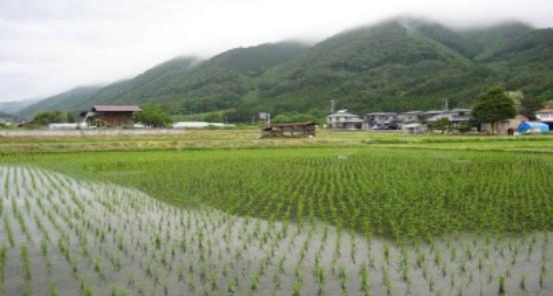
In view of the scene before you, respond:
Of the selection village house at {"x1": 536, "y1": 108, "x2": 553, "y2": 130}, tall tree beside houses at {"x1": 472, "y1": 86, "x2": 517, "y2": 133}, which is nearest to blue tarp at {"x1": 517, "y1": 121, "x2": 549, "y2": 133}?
village house at {"x1": 536, "y1": 108, "x2": 553, "y2": 130}

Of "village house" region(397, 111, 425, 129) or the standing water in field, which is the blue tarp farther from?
the standing water in field

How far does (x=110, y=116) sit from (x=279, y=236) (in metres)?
55.1

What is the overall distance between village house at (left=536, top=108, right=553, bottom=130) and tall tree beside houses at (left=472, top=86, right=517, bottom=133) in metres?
13.8

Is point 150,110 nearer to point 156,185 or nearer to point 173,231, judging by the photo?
point 156,185

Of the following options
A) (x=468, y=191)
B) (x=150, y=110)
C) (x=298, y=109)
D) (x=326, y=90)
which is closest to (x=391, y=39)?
(x=326, y=90)

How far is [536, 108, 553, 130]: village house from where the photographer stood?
56.9 meters

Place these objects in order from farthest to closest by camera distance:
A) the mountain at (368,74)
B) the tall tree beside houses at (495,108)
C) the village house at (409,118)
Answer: the mountain at (368,74) < the village house at (409,118) < the tall tree beside houses at (495,108)

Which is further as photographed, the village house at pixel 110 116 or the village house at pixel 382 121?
the village house at pixel 382 121

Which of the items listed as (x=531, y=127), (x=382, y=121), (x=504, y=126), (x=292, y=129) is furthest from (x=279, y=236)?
(x=382, y=121)

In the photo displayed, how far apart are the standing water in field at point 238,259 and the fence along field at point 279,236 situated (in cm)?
3

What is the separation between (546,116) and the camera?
2261 inches

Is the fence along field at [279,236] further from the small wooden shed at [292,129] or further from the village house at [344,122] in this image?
the village house at [344,122]

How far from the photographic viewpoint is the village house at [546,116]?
2242 inches

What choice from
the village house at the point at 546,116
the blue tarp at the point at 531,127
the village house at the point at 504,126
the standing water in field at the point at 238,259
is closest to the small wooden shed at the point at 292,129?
the village house at the point at 504,126
